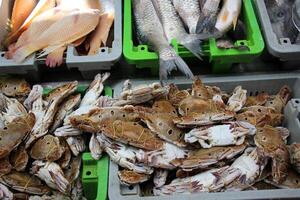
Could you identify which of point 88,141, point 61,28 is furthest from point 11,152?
point 61,28

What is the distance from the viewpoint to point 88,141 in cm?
133

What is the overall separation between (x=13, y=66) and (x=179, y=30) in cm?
60

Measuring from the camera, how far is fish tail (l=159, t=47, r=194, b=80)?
1359 millimetres

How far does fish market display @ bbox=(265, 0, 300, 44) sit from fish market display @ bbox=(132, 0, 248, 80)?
0.13 meters

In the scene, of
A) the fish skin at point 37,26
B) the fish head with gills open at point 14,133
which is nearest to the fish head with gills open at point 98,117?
the fish head with gills open at point 14,133

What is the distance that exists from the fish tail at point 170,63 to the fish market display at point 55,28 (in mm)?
252

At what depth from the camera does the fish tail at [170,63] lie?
4.46 ft

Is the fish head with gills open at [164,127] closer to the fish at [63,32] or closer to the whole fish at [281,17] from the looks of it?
the fish at [63,32]

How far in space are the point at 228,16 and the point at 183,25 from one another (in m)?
0.17

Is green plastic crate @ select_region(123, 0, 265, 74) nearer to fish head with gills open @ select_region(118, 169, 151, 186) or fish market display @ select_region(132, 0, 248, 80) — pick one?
fish market display @ select_region(132, 0, 248, 80)

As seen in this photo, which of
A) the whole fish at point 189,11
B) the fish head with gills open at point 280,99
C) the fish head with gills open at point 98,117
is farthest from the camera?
the whole fish at point 189,11

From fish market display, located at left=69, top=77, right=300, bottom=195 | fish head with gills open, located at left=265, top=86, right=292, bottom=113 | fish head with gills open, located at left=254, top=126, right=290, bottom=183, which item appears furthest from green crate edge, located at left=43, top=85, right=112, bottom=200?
fish head with gills open, located at left=265, top=86, right=292, bottom=113

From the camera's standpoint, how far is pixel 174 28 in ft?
4.80

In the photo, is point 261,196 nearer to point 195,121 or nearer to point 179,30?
point 195,121
